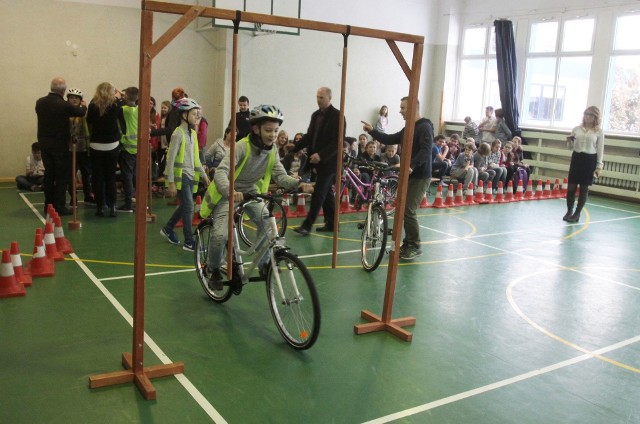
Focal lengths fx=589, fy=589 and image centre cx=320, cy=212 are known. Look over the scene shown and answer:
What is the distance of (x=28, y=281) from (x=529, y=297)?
4.70 meters

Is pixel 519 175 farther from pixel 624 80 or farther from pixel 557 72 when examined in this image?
pixel 557 72

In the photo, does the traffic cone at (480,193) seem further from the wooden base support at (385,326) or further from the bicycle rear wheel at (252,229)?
the wooden base support at (385,326)

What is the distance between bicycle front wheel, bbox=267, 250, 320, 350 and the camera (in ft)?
13.2

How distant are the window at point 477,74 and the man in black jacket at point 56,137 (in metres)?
11.9

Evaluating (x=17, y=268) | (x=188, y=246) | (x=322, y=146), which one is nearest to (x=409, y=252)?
(x=322, y=146)

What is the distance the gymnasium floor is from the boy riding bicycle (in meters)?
0.60

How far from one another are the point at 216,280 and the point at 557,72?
13151 mm

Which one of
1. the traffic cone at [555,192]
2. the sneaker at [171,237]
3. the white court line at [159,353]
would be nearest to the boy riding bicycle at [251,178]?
the white court line at [159,353]

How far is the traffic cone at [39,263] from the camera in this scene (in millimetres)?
5480

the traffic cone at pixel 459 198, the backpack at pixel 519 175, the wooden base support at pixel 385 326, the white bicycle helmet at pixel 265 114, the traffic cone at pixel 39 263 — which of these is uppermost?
the white bicycle helmet at pixel 265 114

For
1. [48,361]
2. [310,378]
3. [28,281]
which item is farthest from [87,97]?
[310,378]

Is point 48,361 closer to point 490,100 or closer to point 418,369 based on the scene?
point 418,369

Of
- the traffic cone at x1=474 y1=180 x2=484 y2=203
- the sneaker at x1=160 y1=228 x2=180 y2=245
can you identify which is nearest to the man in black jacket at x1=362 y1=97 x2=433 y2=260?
the sneaker at x1=160 y1=228 x2=180 y2=245

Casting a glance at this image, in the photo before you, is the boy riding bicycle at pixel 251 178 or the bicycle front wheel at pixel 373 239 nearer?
the boy riding bicycle at pixel 251 178
